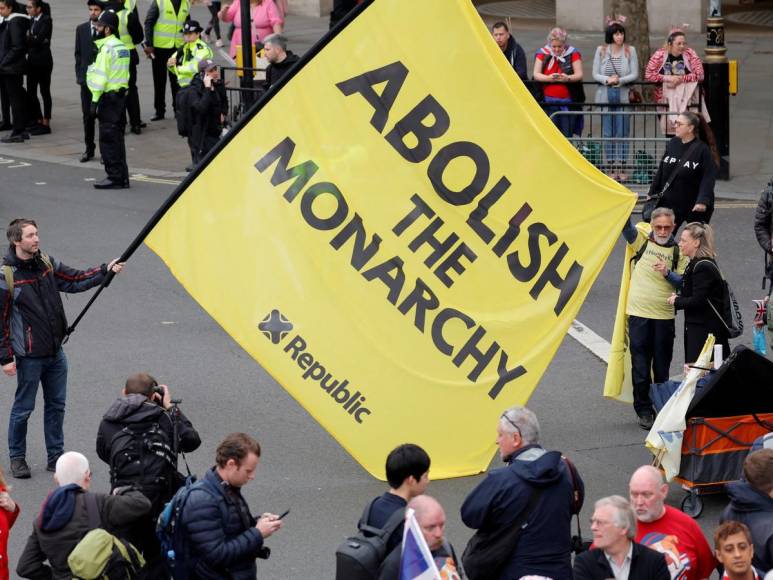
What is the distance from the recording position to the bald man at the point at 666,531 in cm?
657

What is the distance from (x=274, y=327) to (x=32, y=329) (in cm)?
189

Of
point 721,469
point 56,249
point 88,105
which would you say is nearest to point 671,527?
point 721,469

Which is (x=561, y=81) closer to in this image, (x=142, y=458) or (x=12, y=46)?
(x=12, y=46)

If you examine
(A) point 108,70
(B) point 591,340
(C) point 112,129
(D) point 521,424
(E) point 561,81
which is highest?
(D) point 521,424

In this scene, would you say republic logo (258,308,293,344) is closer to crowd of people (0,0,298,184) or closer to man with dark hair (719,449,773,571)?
man with dark hair (719,449,773,571)

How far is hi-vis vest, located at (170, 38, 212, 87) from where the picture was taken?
18.3 m

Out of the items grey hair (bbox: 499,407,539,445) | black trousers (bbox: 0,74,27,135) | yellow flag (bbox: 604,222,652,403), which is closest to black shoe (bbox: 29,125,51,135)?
black trousers (bbox: 0,74,27,135)

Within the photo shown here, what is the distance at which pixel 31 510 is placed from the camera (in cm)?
916

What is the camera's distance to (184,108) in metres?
18.0

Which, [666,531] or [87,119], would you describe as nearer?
[666,531]

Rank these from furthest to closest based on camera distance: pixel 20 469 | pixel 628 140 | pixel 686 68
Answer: pixel 686 68
pixel 628 140
pixel 20 469

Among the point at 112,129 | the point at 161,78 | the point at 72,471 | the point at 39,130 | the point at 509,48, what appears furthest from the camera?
the point at 161,78

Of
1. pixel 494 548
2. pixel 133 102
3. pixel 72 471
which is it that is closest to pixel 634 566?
pixel 494 548

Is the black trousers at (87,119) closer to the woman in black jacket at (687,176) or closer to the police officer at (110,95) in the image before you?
the police officer at (110,95)
